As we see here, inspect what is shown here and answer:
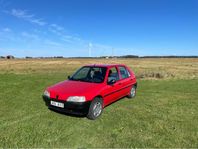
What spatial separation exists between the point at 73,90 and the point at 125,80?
2.77 metres

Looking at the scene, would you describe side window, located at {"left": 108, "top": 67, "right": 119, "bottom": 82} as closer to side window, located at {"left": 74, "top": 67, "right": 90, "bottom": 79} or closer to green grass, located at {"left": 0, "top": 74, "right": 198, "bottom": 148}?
side window, located at {"left": 74, "top": 67, "right": 90, "bottom": 79}

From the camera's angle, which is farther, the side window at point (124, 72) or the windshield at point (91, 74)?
the side window at point (124, 72)

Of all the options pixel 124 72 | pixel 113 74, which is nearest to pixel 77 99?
pixel 113 74

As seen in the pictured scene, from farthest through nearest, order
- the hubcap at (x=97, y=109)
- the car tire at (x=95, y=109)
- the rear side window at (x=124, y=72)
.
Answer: the rear side window at (x=124, y=72) → the hubcap at (x=97, y=109) → the car tire at (x=95, y=109)

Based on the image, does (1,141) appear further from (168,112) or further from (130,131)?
(168,112)

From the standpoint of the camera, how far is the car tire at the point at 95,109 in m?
5.64

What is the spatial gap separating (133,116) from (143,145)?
6.36 feet

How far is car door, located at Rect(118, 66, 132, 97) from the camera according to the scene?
7574mm

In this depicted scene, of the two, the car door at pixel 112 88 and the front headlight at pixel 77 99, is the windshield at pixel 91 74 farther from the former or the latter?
the front headlight at pixel 77 99

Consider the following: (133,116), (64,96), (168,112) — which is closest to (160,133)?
(133,116)

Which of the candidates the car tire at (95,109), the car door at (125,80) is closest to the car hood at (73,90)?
the car tire at (95,109)

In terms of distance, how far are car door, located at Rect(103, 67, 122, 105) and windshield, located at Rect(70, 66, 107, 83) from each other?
0.23 m

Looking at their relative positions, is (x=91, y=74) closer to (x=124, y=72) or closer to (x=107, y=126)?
(x=124, y=72)

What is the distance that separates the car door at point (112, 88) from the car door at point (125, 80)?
27cm
